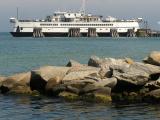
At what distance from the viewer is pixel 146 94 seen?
27500mm

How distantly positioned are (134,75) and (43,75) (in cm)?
529

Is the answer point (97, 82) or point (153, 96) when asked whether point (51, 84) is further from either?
point (153, 96)

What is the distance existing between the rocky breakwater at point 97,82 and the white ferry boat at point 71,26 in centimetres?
13801

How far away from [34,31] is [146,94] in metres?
147

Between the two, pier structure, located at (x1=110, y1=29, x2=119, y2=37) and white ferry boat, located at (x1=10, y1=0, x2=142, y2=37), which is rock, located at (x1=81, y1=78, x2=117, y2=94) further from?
pier structure, located at (x1=110, y1=29, x2=119, y2=37)

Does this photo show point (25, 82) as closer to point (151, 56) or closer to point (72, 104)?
point (72, 104)

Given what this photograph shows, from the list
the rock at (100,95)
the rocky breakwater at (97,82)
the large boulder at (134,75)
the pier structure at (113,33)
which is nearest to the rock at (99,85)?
the rocky breakwater at (97,82)

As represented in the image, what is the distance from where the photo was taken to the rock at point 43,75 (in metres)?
29.8

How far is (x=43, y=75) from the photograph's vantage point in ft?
98.0

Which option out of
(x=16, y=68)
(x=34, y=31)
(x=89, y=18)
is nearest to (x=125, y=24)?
(x=89, y=18)

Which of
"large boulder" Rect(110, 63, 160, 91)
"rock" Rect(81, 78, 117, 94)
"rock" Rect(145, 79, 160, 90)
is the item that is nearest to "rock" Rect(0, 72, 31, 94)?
"rock" Rect(81, 78, 117, 94)

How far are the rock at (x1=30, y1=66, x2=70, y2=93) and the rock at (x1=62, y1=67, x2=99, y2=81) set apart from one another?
401 millimetres

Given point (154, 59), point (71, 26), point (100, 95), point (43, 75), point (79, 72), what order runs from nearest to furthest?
point (100, 95) < point (79, 72) < point (43, 75) < point (154, 59) < point (71, 26)

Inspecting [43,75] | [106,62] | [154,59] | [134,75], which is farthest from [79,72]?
[154,59]
